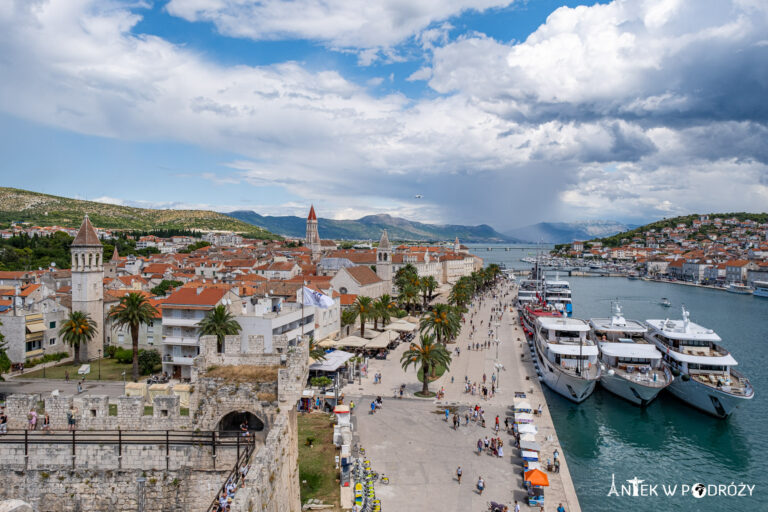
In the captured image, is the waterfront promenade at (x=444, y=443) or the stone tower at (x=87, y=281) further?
the stone tower at (x=87, y=281)

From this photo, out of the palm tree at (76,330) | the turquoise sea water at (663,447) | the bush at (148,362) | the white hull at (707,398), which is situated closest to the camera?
the turquoise sea water at (663,447)

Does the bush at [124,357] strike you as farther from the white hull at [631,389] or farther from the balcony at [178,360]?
the white hull at [631,389]

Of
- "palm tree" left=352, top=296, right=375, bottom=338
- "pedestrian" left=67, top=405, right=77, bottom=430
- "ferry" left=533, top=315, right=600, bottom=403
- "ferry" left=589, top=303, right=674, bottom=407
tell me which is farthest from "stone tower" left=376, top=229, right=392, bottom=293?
"pedestrian" left=67, top=405, right=77, bottom=430

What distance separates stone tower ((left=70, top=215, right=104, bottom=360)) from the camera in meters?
47.5

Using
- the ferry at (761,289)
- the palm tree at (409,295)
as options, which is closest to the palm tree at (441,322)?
the palm tree at (409,295)

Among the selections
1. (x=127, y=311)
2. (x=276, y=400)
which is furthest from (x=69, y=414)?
(x=127, y=311)

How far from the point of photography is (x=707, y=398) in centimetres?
3684

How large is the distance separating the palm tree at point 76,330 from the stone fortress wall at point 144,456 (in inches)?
1329

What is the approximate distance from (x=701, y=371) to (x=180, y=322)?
4321cm

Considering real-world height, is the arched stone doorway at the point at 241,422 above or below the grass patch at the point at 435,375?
above

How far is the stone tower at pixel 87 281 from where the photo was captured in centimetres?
4747

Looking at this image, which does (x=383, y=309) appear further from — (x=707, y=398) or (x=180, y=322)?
(x=707, y=398)

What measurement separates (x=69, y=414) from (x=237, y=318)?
27193mm

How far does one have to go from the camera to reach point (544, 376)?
145ft
